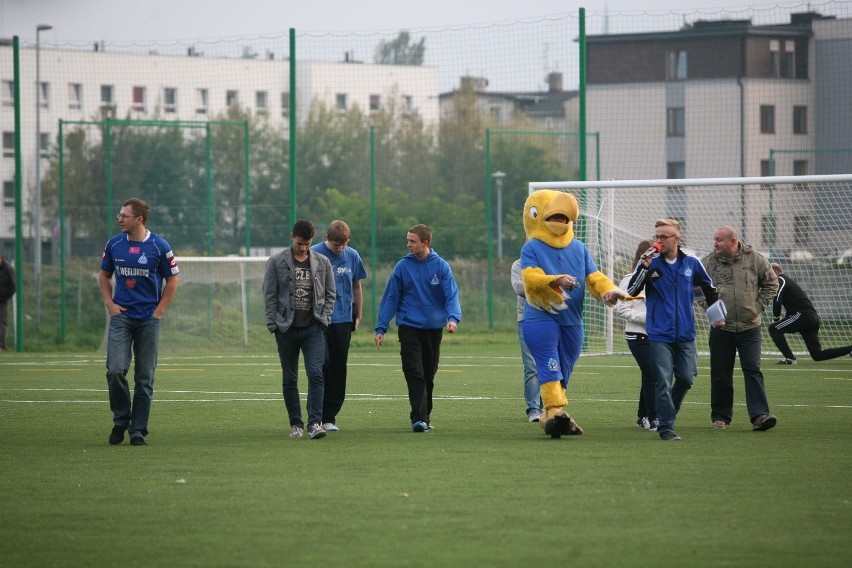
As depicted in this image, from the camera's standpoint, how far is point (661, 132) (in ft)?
98.1

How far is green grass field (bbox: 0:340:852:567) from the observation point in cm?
A: 668

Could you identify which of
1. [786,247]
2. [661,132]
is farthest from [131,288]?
[661,132]

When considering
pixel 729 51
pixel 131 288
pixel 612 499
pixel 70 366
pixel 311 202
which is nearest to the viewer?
pixel 612 499

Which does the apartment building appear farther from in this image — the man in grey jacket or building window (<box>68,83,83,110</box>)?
building window (<box>68,83,83,110</box>)

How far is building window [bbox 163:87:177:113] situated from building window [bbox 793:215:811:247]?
40.8 meters

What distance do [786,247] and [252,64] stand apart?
21.1 m

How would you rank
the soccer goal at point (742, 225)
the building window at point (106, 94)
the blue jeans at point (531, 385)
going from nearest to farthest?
the blue jeans at point (531, 385)
the soccer goal at point (742, 225)
the building window at point (106, 94)

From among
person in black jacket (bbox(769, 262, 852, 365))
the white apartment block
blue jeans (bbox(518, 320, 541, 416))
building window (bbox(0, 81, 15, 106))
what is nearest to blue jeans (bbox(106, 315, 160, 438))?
blue jeans (bbox(518, 320, 541, 416))

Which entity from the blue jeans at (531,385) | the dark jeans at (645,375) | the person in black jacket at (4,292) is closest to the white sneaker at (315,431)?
the blue jeans at (531,385)

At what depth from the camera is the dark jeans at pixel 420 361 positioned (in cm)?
1204

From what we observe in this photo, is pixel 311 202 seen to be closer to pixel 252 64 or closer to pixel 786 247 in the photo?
pixel 252 64

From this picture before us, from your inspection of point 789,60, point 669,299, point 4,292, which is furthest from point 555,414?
point 789,60

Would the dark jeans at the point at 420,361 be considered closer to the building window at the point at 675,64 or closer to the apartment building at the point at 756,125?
the apartment building at the point at 756,125

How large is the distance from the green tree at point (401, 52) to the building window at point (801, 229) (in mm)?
10154
